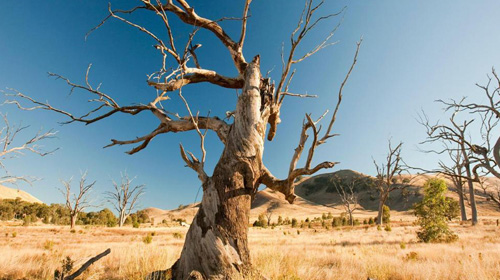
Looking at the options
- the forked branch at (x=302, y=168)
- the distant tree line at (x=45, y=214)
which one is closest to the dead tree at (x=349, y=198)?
the forked branch at (x=302, y=168)

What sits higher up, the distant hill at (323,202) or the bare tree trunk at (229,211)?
the bare tree trunk at (229,211)

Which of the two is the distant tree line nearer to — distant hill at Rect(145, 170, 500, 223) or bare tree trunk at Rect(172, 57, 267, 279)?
distant hill at Rect(145, 170, 500, 223)

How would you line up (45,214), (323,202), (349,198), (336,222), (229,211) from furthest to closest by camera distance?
(323,202) → (45,214) → (349,198) → (336,222) → (229,211)

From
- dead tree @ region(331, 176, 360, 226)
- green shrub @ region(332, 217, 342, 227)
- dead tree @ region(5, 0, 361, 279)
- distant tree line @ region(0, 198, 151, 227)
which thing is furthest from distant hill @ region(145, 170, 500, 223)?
dead tree @ region(5, 0, 361, 279)

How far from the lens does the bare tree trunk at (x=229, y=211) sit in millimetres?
2969

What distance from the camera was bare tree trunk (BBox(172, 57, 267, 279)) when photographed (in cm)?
297

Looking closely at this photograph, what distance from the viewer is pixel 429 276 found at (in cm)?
385


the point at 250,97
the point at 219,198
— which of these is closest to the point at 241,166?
the point at 219,198

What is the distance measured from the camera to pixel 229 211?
313cm

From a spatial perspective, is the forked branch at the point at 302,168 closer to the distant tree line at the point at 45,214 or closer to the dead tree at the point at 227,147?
the dead tree at the point at 227,147

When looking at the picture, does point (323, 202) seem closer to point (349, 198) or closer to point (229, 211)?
point (349, 198)

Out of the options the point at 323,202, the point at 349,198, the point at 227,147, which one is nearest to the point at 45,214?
the point at 349,198

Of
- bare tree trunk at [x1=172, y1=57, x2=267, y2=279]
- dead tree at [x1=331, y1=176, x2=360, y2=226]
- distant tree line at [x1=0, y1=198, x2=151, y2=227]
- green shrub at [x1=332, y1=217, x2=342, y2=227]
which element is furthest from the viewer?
distant tree line at [x1=0, y1=198, x2=151, y2=227]

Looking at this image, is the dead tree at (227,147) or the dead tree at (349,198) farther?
the dead tree at (349,198)
